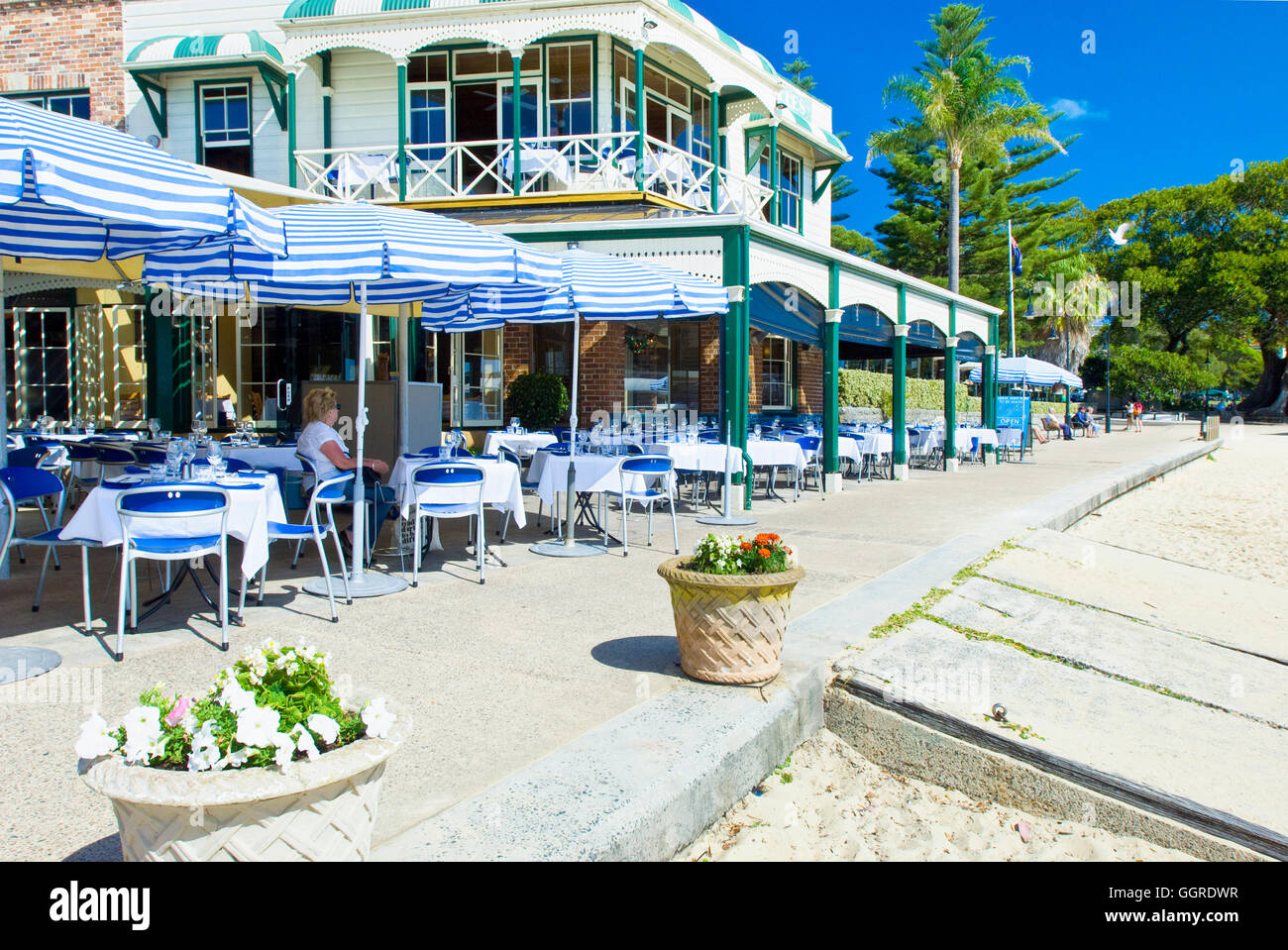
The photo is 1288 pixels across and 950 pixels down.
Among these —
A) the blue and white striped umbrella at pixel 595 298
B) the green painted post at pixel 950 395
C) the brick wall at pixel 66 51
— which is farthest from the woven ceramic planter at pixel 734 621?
the brick wall at pixel 66 51

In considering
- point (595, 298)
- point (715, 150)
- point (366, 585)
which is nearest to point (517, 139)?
point (715, 150)

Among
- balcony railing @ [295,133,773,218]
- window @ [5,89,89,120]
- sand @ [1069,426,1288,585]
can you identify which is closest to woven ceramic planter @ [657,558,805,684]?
sand @ [1069,426,1288,585]

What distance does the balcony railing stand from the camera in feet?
47.0

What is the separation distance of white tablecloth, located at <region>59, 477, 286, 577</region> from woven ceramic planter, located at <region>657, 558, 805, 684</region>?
246 cm

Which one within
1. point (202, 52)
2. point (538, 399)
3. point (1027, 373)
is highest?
point (202, 52)

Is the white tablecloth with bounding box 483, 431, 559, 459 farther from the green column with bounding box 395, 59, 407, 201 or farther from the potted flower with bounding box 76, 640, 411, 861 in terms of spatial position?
the potted flower with bounding box 76, 640, 411, 861

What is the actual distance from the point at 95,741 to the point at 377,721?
1.95 ft

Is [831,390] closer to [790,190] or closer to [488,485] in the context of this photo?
[488,485]

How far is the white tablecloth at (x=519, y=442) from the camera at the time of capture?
35.7 feet

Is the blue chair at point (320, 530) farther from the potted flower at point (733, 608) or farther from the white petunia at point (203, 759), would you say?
the white petunia at point (203, 759)

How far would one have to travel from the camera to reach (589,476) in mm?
8023

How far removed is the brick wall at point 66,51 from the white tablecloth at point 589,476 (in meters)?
13.4
